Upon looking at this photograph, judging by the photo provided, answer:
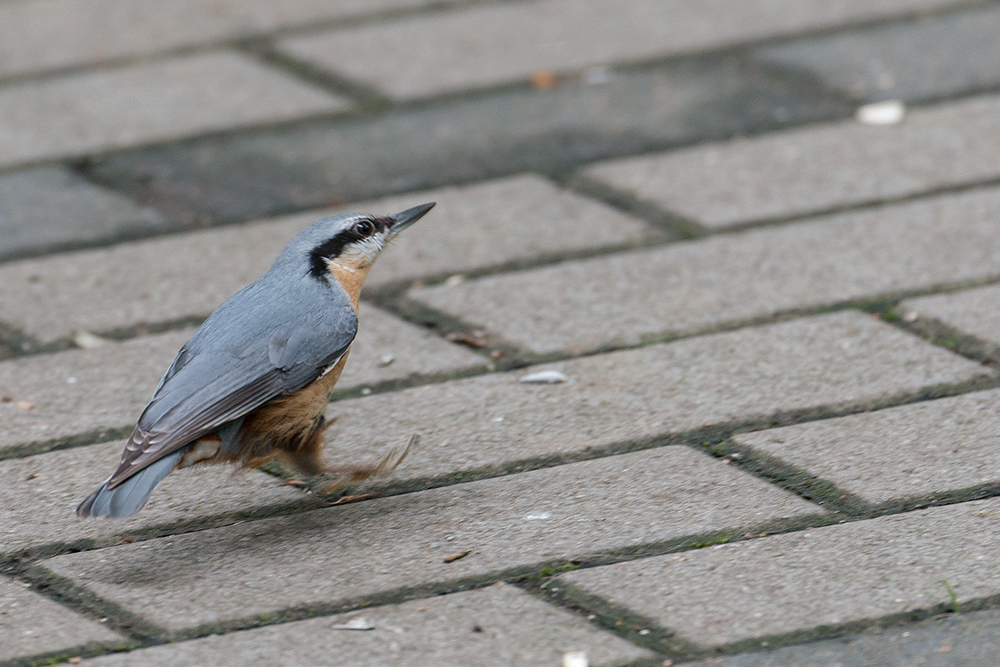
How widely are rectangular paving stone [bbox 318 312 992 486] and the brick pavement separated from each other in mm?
12

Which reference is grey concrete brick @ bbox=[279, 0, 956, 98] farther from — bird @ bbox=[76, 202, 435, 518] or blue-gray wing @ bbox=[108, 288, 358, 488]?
blue-gray wing @ bbox=[108, 288, 358, 488]

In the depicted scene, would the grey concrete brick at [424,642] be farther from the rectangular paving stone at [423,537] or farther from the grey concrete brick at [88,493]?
the grey concrete brick at [88,493]

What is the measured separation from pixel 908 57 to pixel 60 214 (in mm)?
3399

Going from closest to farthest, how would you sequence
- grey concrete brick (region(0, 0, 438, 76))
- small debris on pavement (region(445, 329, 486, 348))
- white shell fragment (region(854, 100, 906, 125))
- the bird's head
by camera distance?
1. the bird's head
2. small debris on pavement (region(445, 329, 486, 348))
3. white shell fragment (region(854, 100, 906, 125))
4. grey concrete brick (region(0, 0, 438, 76))

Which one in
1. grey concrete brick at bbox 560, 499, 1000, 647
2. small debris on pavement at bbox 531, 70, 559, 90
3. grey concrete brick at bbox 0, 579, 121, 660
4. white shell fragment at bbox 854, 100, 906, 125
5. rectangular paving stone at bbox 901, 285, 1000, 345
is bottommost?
grey concrete brick at bbox 0, 579, 121, 660


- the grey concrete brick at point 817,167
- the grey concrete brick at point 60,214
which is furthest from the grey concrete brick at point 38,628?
the grey concrete brick at point 817,167

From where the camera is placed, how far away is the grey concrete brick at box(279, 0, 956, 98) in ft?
21.0

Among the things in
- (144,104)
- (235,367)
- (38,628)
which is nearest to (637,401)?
(235,367)

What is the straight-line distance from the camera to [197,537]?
3.38 metres

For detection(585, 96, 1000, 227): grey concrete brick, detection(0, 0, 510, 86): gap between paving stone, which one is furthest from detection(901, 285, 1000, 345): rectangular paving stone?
detection(0, 0, 510, 86): gap between paving stone

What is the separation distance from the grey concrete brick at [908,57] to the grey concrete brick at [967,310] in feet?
5.68

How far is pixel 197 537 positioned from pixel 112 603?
34 cm

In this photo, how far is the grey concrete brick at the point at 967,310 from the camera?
412 cm

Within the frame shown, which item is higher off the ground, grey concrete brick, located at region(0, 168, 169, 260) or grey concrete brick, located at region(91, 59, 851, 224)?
grey concrete brick, located at region(91, 59, 851, 224)
